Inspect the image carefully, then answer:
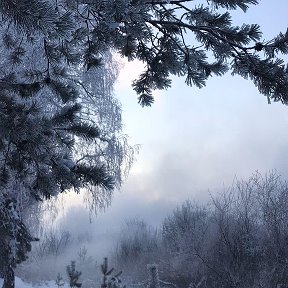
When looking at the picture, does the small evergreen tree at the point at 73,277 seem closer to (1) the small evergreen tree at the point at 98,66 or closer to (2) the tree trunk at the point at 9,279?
(2) the tree trunk at the point at 9,279

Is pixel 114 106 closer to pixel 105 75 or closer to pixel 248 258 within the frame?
pixel 105 75

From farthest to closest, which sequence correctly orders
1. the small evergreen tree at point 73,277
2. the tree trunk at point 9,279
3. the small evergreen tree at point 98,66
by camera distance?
1. the small evergreen tree at point 73,277
2. the tree trunk at point 9,279
3. the small evergreen tree at point 98,66

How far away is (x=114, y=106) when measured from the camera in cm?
1456

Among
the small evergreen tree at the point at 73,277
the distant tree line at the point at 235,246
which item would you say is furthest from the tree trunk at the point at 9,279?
the distant tree line at the point at 235,246

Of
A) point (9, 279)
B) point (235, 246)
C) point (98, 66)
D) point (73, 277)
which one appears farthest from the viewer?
point (235, 246)

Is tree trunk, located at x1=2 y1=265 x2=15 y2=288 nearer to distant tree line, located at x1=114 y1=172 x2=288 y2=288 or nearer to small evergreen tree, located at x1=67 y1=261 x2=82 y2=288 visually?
small evergreen tree, located at x1=67 y1=261 x2=82 y2=288

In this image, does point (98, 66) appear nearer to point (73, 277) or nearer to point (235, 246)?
point (73, 277)

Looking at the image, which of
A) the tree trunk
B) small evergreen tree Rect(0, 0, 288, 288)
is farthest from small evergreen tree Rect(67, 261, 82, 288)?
small evergreen tree Rect(0, 0, 288, 288)

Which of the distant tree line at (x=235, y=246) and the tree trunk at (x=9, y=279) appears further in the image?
the distant tree line at (x=235, y=246)

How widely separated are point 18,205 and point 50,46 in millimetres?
8223

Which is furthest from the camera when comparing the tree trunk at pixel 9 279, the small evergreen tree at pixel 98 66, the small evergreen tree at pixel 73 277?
the small evergreen tree at pixel 73 277

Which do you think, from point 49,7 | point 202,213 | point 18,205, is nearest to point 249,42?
point 49,7

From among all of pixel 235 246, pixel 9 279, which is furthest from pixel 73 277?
pixel 235 246

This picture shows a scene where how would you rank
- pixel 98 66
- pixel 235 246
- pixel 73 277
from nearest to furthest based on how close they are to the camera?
pixel 98 66
pixel 73 277
pixel 235 246
